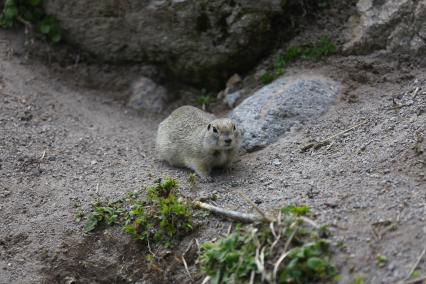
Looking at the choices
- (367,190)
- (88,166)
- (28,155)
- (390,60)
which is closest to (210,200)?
(367,190)

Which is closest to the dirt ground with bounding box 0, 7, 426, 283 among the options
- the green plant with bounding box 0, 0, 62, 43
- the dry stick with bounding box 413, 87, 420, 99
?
the dry stick with bounding box 413, 87, 420, 99

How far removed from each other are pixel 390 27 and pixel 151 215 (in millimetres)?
3950

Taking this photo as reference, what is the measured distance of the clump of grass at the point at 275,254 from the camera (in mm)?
4312

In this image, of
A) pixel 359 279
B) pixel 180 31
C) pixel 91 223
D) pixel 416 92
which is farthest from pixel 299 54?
pixel 359 279

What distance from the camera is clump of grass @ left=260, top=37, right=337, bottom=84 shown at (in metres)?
7.96

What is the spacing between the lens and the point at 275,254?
4551 mm

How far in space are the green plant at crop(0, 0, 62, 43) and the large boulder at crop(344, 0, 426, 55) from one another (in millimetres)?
4266

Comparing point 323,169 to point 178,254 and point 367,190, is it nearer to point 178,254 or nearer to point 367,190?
point 367,190

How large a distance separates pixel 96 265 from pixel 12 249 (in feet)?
3.01

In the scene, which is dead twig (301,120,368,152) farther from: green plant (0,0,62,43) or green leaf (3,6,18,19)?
green leaf (3,6,18,19)

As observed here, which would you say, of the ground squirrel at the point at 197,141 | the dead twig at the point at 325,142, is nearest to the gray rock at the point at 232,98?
the ground squirrel at the point at 197,141

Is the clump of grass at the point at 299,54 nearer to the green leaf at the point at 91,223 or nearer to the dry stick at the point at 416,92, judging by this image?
the dry stick at the point at 416,92

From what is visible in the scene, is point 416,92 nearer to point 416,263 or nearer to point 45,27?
point 416,263

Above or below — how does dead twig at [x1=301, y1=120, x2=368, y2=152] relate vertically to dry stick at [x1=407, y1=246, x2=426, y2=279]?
below
